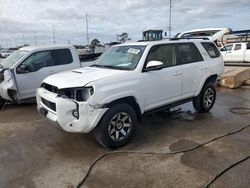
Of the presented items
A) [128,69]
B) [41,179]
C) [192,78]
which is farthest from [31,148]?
[192,78]

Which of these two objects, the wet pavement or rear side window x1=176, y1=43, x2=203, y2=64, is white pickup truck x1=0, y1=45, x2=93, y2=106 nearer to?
the wet pavement

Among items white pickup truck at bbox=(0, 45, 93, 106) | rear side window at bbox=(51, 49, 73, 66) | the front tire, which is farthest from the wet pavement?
rear side window at bbox=(51, 49, 73, 66)

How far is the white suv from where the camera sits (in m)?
3.87

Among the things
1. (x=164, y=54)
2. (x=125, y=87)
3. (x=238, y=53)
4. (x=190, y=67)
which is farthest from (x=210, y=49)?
(x=238, y=53)

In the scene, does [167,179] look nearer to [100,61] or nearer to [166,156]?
[166,156]

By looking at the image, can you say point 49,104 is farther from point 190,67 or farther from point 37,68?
point 37,68

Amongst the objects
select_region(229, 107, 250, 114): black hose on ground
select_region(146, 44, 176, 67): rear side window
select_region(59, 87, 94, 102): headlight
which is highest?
select_region(146, 44, 176, 67): rear side window

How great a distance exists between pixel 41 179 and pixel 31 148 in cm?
115

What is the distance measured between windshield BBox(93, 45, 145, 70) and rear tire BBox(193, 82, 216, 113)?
2.08 meters

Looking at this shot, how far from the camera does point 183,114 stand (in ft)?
20.5

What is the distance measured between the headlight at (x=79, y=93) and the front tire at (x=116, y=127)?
428 mm

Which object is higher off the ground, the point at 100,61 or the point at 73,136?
the point at 100,61

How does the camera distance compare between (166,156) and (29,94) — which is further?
(29,94)

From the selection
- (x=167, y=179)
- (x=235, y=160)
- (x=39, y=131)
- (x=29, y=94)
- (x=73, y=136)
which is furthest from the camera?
(x=29, y=94)
